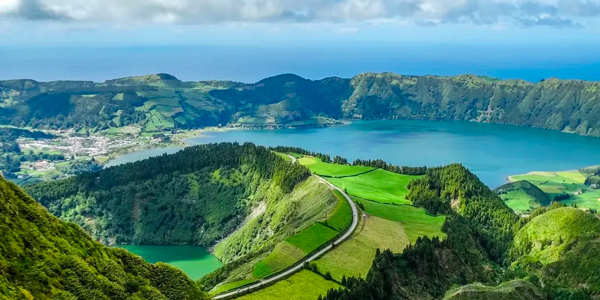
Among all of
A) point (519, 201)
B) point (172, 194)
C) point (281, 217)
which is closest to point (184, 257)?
point (281, 217)

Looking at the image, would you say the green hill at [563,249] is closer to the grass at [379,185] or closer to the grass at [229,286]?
the grass at [379,185]

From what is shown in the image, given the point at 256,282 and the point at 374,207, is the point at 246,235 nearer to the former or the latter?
the point at 374,207

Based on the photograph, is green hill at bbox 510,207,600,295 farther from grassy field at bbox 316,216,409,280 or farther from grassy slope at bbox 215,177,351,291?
grassy slope at bbox 215,177,351,291

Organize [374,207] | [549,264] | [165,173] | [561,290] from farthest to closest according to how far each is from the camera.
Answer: [165,173] → [374,207] → [549,264] → [561,290]

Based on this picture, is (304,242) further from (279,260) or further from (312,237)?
(279,260)

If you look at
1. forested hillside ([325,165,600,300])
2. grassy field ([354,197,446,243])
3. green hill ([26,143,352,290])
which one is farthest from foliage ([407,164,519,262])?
green hill ([26,143,352,290])

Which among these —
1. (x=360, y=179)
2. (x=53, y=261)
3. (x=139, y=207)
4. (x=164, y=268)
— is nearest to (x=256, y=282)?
(x=164, y=268)
